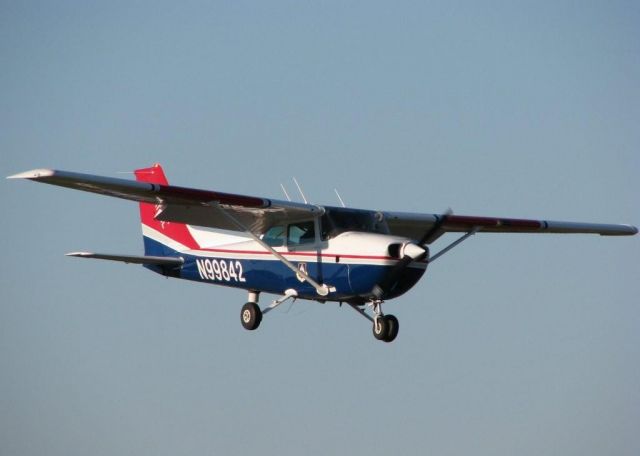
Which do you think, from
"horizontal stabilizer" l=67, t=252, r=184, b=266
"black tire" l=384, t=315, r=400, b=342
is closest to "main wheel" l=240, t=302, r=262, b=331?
"horizontal stabilizer" l=67, t=252, r=184, b=266

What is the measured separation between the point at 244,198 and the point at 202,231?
4.58 m

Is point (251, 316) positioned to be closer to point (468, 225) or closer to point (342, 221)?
point (342, 221)

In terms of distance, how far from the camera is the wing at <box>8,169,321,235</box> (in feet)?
81.5

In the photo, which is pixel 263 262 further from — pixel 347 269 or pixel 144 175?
pixel 144 175

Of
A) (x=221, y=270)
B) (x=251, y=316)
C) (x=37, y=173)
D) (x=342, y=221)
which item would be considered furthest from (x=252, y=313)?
(x=37, y=173)

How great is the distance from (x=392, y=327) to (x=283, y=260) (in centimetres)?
254

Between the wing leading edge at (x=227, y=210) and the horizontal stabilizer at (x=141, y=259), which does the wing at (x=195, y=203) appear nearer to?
the wing leading edge at (x=227, y=210)

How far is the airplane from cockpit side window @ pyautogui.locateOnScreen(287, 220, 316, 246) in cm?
2

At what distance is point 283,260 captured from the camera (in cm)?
2778

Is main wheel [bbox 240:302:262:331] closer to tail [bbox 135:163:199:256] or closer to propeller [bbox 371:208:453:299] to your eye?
tail [bbox 135:163:199:256]

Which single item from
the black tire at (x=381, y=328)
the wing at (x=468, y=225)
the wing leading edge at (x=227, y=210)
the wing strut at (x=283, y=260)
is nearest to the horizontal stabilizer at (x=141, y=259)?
the wing leading edge at (x=227, y=210)

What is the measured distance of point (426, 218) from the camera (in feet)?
95.7

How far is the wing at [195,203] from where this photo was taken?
24844 mm

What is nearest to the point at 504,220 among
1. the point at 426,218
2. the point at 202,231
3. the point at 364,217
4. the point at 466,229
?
the point at 466,229
